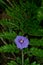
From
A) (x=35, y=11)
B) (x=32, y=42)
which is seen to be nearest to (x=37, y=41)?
(x=32, y=42)

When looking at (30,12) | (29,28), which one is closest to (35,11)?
(30,12)

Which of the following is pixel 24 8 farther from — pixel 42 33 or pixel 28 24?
pixel 42 33

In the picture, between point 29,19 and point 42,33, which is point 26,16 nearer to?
point 29,19

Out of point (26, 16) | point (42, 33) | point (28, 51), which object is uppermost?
point (26, 16)

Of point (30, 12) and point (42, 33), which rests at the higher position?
point (30, 12)

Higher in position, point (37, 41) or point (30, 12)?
point (30, 12)
